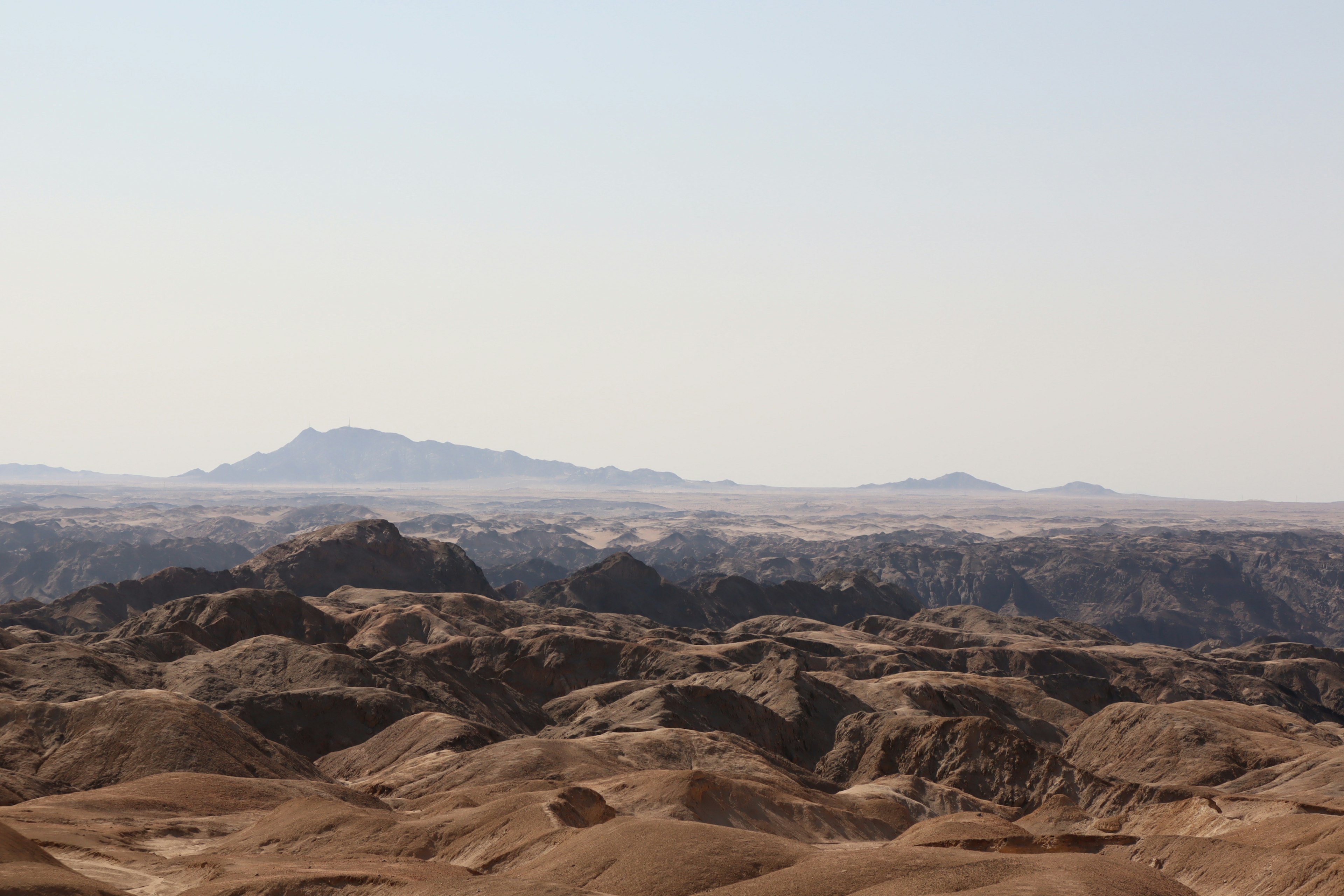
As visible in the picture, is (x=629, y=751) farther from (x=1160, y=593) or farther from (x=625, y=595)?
(x=1160, y=593)

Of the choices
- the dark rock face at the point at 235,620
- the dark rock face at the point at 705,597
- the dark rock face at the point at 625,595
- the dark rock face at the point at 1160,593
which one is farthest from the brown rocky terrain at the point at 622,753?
the dark rock face at the point at 1160,593

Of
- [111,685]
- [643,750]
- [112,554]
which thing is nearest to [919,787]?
[643,750]

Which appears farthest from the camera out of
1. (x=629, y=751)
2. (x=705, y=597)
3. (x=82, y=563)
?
(x=82, y=563)

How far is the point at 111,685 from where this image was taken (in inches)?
2420

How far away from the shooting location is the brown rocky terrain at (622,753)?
29875 mm

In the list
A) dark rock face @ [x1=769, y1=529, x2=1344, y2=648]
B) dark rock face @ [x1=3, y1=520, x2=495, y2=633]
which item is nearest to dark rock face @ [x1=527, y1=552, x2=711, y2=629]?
dark rock face @ [x1=3, y1=520, x2=495, y2=633]

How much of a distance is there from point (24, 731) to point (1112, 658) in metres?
86.0

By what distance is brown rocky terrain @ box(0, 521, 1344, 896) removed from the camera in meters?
29.9

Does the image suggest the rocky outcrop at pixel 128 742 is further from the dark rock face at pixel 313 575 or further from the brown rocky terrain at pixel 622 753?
the dark rock face at pixel 313 575

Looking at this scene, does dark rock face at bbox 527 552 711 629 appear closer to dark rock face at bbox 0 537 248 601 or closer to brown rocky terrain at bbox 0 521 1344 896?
brown rocky terrain at bbox 0 521 1344 896

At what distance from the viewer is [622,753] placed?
56812 millimetres

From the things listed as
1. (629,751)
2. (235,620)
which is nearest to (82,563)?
(235,620)

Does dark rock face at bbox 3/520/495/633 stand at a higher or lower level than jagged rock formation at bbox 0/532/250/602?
higher

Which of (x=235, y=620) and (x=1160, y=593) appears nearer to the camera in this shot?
(x=235, y=620)
